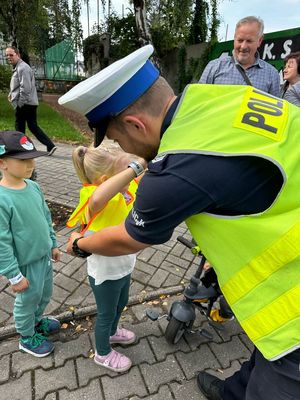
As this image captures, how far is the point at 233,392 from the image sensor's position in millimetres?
1828

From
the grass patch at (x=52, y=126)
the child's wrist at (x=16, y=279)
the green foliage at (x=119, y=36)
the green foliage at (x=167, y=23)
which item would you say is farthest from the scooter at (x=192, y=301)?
the green foliage at (x=119, y=36)

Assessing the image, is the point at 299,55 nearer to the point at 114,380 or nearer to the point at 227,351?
the point at 227,351

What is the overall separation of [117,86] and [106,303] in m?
1.33

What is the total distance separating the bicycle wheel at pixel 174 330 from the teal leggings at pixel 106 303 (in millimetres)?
436

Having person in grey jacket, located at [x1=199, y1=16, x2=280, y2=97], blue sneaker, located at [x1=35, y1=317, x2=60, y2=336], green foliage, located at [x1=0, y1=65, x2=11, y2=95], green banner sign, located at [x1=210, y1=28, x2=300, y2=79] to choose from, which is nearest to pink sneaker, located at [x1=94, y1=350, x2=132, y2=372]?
blue sneaker, located at [x1=35, y1=317, x2=60, y2=336]

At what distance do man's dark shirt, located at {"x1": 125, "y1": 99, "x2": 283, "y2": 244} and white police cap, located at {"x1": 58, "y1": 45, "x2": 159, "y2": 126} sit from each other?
29 centimetres

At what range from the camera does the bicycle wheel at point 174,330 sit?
226cm

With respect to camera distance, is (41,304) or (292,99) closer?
(41,304)

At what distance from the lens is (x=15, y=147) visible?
6.12ft

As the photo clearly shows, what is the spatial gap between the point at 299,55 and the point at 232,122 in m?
3.63

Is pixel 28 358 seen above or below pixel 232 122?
below

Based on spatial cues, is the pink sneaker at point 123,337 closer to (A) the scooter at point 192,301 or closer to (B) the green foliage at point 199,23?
(A) the scooter at point 192,301

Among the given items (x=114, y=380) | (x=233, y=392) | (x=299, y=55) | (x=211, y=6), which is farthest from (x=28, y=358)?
(x=211, y=6)

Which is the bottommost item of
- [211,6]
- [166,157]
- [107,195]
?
[107,195]
